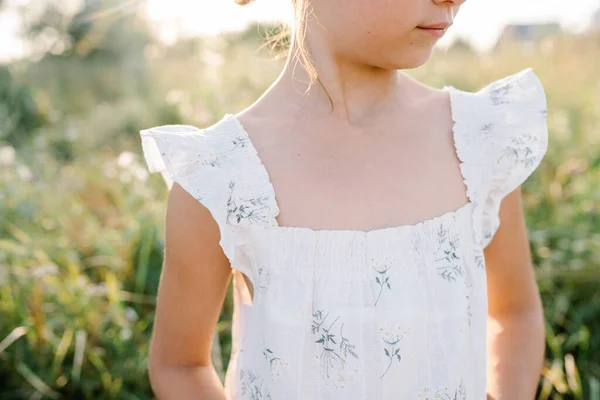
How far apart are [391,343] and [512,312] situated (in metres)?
0.37

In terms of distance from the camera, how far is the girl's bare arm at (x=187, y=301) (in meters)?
1.20

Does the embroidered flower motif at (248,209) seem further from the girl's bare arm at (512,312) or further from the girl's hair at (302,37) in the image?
the girl's bare arm at (512,312)

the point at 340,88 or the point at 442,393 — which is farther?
the point at 340,88

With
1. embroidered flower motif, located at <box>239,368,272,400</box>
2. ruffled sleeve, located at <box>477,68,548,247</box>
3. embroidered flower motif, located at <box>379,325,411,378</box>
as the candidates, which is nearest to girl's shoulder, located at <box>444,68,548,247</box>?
ruffled sleeve, located at <box>477,68,548,247</box>

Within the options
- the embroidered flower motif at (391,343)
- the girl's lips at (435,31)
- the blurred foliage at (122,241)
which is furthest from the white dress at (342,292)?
the blurred foliage at (122,241)

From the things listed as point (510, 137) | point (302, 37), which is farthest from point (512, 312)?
point (302, 37)

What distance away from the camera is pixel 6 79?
7426mm

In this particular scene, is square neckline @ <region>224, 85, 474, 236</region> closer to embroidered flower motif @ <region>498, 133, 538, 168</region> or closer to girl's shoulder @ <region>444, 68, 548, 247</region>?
girl's shoulder @ <region>444, 68, 548, 247</region>

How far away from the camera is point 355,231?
1165mm

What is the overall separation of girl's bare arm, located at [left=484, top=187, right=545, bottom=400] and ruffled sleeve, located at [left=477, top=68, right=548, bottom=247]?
0.11 feet

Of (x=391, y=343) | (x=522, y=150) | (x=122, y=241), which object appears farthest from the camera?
(x=122, y=241)

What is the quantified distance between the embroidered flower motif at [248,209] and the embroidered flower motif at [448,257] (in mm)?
320

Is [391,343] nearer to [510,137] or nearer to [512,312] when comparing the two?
[512,312]

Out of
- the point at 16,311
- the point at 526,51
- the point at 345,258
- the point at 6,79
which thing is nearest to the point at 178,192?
the point at 345,258
